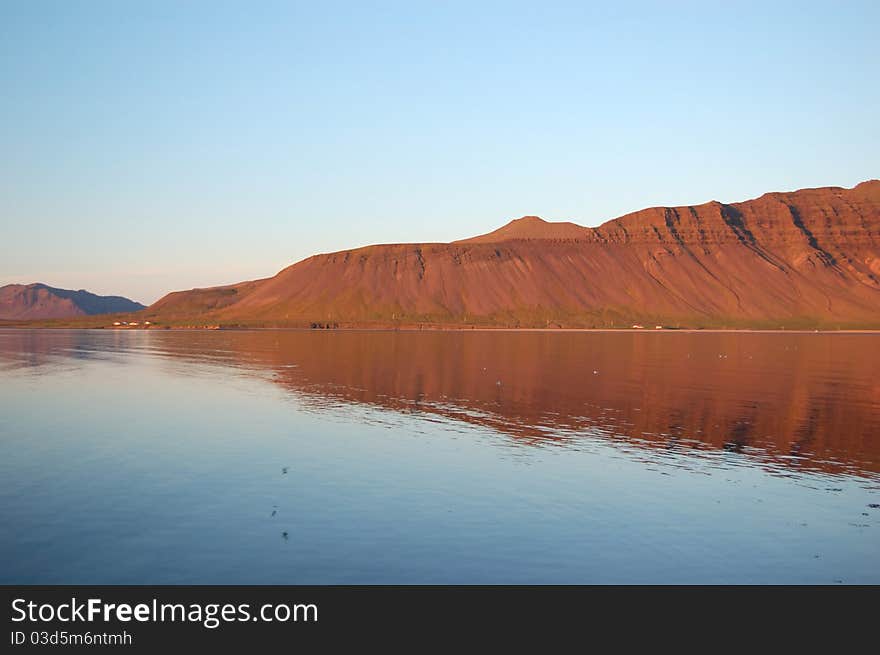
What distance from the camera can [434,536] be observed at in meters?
19.8

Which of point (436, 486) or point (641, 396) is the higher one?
point (641, 396)

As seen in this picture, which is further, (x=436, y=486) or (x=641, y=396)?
(x=641, y=396)

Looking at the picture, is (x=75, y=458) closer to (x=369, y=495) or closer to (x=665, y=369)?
(x=369, y=495)

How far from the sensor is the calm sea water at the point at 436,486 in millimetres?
17672

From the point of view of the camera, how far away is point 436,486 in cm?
2578

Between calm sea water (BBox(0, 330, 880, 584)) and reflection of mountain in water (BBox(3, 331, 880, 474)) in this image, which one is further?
reflection of mountain in water (BBox(3, 331, 880, 474))

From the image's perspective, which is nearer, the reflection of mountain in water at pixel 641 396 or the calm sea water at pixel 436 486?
the calm sea water at pixel 436 486

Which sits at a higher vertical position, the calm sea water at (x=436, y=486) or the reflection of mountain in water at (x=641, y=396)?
the reflection of mountain in water at (x=641, y=396)

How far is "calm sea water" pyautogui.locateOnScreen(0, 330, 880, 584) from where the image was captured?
17.7 meters

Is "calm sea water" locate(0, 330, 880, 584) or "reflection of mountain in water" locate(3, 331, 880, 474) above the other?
"reflection of mountain in water" locate(3, 331, 880, 474)
